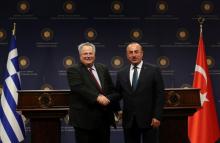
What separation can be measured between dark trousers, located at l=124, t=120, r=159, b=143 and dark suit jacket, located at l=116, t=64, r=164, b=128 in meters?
0.06

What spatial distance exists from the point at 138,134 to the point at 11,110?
1970 millimetres

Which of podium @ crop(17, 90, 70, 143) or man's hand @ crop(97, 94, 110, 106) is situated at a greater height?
man's hand @ crop(97, 94, 110, 106)

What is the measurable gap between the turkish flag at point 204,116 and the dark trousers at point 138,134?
1784 millimetres

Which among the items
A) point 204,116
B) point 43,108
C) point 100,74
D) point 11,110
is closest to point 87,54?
point 100,74

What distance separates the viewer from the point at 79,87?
3445 millimetres

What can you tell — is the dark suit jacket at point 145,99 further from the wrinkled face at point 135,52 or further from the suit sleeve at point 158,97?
the wrinkled face at point 135,52

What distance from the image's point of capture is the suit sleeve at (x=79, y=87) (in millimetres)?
3375

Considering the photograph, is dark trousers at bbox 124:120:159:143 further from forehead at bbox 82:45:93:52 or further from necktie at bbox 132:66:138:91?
forehead at bbox 82:45:93:52

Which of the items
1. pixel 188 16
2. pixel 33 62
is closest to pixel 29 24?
pixel 33 62

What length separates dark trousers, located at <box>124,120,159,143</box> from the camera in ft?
11.3

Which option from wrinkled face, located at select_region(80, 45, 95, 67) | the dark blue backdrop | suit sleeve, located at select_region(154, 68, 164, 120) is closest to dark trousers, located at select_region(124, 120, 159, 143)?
suit sleeve, located at select_region(154, 68, 164, 120)

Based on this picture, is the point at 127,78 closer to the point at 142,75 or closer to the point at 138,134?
the point at 142,75

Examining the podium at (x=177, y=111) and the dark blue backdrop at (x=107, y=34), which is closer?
the podium at (x=177, y=111)

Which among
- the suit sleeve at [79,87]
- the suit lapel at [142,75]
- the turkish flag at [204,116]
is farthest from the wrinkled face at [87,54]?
the turkish flag at [204,116]
